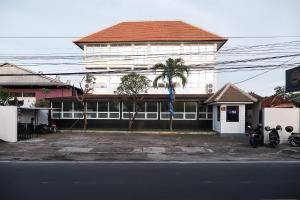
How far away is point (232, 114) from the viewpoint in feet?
97.7

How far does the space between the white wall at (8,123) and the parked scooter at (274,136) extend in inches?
617

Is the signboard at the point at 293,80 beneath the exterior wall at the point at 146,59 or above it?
beneath

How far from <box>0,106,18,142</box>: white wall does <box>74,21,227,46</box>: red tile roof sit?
75.4ft

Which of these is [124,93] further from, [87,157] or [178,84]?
[87,157]

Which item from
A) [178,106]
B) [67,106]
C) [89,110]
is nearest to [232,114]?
[178,106]

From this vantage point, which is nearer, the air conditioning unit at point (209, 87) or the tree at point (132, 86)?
the tree at point (132, 86)

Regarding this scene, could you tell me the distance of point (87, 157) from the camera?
16297 millimetres

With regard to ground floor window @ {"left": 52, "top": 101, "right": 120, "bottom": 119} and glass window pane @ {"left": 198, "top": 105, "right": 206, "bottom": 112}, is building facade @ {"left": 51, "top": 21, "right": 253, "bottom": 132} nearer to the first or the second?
ground floor window @ {"left": 52, "top": 101, "right": 120, "bottom": 119}

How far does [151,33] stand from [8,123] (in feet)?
Answer: 85.2

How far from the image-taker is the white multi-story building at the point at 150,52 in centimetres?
4278

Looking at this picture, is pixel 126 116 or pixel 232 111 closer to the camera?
pixel 232 111

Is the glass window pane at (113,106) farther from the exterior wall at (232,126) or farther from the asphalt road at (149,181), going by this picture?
the asphalt road at (149,181)

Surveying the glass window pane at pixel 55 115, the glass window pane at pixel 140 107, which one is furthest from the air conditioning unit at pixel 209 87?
the glass window pane at pixel 55 115

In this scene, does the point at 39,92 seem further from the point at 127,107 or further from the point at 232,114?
the point at 232,114
